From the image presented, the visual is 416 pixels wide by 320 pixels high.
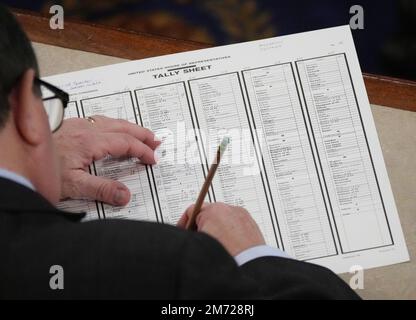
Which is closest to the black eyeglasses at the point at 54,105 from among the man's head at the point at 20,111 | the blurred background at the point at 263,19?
the man's head at the point at 20,111

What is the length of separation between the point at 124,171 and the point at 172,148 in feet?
0.21

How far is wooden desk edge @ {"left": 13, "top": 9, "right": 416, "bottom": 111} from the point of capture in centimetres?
82

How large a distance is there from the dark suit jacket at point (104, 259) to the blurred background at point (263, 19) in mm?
663

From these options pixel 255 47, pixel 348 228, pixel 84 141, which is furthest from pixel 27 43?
pixel 348 228

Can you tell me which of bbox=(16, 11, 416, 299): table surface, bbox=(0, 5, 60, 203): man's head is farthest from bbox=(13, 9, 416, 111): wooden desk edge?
bbox=(0, 5, 60, 203): man's head

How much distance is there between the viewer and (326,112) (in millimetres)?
814

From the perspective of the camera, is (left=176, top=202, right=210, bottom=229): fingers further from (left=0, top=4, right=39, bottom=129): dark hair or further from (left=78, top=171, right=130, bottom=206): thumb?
(left=0, top=4, right=39, bottom=129): dark hair

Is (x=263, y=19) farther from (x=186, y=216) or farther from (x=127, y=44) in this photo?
(x=186, y=216)

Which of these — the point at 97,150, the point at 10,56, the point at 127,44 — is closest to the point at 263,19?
the point at 127,44

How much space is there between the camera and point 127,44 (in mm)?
848

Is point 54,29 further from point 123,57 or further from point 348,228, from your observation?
point 348,228

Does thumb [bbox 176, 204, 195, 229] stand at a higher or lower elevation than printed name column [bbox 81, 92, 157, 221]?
lower

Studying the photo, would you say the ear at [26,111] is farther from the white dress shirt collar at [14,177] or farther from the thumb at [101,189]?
the thumb at [101,189]

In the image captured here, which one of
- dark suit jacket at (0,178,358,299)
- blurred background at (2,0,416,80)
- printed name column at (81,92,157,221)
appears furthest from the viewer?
blurred background at (2,0,416,80)
